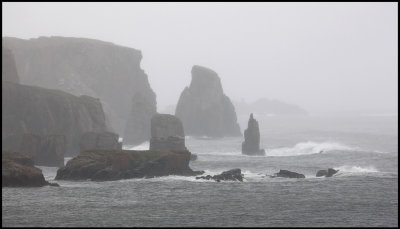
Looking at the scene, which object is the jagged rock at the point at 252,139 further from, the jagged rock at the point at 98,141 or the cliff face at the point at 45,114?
the jagged rock at the point at 98,141

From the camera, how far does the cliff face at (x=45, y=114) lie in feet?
393

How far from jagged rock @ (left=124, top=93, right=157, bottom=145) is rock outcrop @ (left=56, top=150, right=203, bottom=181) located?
242ft

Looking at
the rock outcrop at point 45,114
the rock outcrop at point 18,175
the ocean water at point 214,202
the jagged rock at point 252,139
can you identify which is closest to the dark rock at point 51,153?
the ocean water at point 214,202

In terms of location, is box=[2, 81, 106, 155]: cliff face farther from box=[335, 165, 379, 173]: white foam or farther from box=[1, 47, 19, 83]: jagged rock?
box=[335, 165, 379, 173]: white foam

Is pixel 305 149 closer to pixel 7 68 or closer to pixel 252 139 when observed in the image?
pixel 252 139

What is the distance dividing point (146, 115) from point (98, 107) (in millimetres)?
37737

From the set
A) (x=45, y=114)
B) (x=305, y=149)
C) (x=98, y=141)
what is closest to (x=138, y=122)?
(x=45, y=114)

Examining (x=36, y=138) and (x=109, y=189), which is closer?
(x=109, y=189)

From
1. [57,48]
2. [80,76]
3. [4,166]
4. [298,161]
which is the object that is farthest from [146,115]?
[4,166]

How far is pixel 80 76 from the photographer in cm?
19225

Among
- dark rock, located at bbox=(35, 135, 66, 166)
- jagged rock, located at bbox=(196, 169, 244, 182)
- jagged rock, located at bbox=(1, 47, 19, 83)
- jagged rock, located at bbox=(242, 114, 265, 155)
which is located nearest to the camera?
jagged rock, located at bbox=(196, 169, 244, 182)

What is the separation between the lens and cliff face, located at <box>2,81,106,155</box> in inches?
4717

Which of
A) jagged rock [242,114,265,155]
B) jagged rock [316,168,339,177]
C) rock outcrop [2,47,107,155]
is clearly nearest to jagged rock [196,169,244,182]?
jagged rock [316,168,339,177]

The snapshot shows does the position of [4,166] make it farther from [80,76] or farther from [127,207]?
[80,76]
